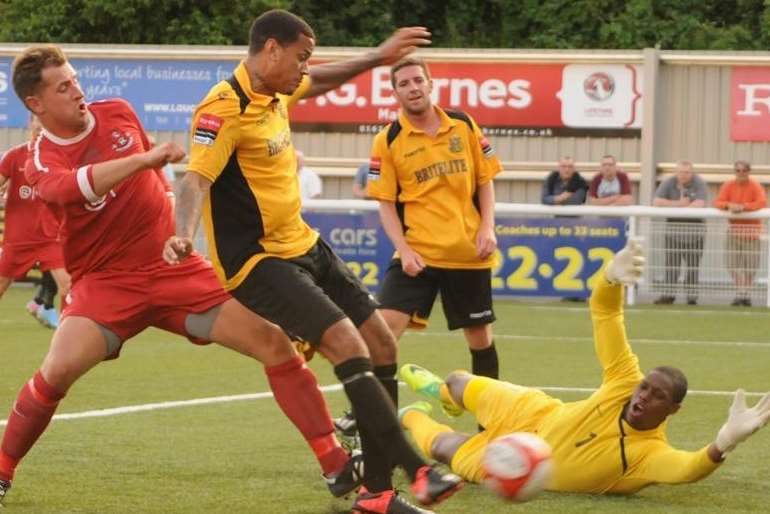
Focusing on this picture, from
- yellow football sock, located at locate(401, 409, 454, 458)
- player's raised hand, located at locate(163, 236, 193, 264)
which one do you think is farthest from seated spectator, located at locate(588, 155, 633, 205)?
player's raised hand, located at locate(163, 236, 193, 264)

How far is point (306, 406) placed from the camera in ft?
25.4

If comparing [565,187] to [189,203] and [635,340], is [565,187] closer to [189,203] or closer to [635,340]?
[635,340]

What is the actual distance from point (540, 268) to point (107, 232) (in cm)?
1441

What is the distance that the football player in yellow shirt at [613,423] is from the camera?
780cm

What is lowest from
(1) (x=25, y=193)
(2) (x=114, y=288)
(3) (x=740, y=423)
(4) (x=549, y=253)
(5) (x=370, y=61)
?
(4) (x=549, y=253)

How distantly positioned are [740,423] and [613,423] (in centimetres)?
69

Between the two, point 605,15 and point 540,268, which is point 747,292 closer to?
point 540,268

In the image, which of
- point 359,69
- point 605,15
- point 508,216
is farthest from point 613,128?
point 359,69

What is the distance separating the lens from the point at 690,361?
14.7 metres

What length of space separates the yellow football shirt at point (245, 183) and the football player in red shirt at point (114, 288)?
268mm

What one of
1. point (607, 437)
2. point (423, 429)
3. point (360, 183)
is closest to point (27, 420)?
point (423, 429)

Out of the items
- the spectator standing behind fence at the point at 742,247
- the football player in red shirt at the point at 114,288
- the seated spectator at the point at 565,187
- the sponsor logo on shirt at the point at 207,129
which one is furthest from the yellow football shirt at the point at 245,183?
the seated spectator at the point at 565,187

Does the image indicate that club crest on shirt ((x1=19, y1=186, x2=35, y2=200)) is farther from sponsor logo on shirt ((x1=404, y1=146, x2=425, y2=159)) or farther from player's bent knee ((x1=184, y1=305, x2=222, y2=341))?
player's bent knee ((x1=184, y1=305, x2=222, y2=341))

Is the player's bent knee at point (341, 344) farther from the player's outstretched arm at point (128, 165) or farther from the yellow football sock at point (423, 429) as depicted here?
the yellow football sock at point (423, 429)
